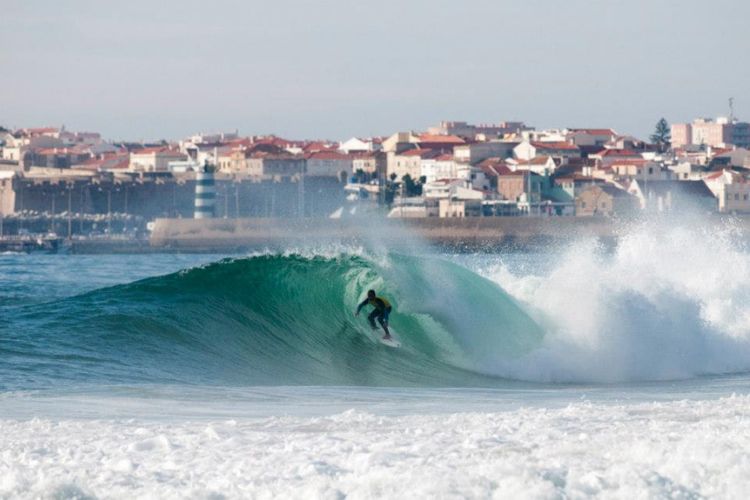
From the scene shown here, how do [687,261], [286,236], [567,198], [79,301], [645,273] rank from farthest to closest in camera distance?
[567,198] → [286,236] → [687,261] → [645,273] → [79,301]

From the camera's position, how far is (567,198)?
84.6 meters

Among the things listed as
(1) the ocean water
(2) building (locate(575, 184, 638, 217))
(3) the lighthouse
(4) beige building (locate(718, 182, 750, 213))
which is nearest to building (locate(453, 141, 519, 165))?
(2) building (locate(575, 184, 638, 217))

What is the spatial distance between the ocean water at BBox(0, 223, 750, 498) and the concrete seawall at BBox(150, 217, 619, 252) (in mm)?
43547

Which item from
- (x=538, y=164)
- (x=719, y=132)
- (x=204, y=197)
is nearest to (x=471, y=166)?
(x=538, y=164)

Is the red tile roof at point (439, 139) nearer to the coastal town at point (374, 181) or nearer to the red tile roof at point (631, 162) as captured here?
the coastal town at point (374, 181)

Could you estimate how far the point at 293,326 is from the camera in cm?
1702

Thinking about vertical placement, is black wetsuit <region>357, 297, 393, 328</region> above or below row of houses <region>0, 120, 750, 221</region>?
below

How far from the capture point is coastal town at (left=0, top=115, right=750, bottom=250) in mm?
79938

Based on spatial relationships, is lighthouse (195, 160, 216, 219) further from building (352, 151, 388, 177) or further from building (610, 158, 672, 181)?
building (610, 158, 672, 181)

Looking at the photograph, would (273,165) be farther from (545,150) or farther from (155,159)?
(545,150)

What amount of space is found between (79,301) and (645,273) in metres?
7.25

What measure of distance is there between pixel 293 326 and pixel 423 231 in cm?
5366

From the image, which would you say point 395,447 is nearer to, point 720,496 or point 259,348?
point 720,496

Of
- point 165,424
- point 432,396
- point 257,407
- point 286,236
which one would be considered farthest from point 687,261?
point 286,236
